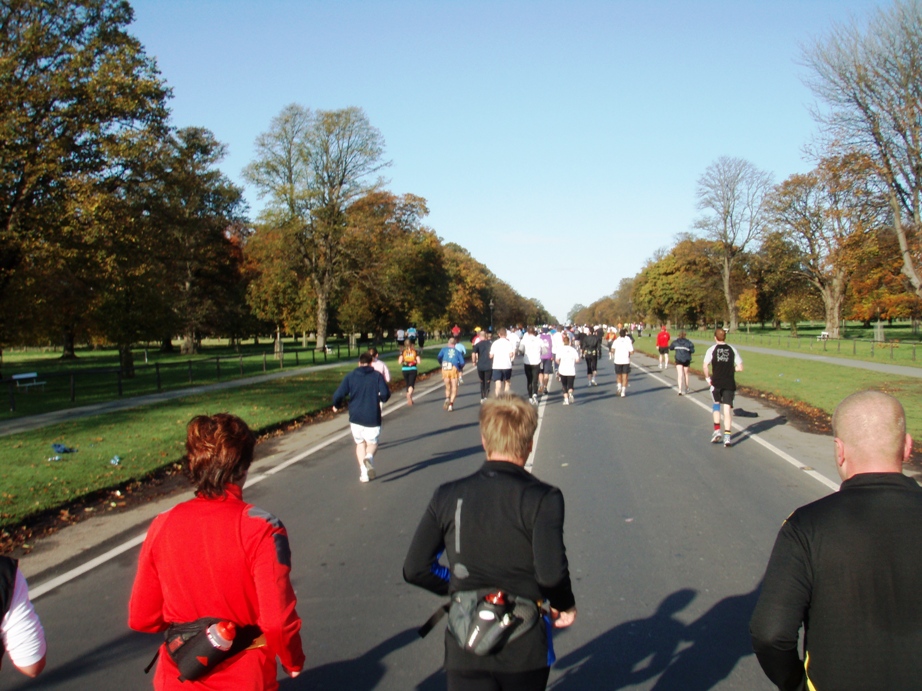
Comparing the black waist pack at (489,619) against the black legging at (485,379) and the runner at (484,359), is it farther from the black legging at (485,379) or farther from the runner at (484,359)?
the black legging at (485,379)

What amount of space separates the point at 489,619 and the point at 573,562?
3940 millimetres

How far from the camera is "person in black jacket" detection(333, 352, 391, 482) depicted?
994 centimetres

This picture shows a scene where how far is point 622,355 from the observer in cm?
2073

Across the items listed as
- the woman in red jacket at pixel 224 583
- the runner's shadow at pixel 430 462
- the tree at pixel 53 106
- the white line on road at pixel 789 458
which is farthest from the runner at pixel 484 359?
the woman in red jacket at pixel 224 583

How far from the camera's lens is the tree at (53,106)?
21.9 meters

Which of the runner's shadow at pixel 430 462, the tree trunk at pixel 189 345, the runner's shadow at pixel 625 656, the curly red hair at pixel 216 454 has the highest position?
the curly red hair at pixel 216 454

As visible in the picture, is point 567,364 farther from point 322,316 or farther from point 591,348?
point 322,316

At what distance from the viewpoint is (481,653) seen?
2674 millimetres

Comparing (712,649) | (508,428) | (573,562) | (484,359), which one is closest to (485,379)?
(484,359)

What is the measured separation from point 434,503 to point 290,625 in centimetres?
68

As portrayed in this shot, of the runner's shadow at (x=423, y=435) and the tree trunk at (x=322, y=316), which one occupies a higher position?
the tree trunk at (x=322, y=316)

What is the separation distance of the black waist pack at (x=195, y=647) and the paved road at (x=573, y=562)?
75.8 inches

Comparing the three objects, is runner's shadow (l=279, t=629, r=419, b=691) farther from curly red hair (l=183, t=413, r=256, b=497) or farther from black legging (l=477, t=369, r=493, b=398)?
black legging (l=477, t=369, r=493, b=398)

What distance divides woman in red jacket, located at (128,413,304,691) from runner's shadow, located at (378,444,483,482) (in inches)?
295
